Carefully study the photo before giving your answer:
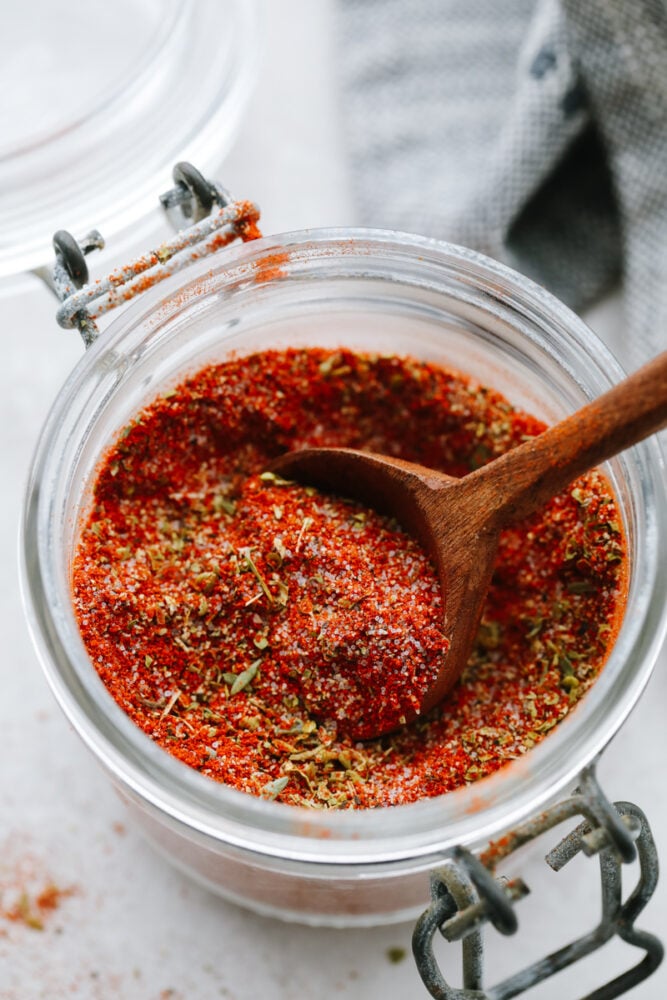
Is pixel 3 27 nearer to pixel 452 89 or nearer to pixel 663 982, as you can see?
pixel 452 89

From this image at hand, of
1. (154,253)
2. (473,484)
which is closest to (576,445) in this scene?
(473,484)

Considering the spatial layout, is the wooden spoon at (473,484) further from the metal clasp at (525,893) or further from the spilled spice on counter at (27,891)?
the spilled spice on counter at (27,891)

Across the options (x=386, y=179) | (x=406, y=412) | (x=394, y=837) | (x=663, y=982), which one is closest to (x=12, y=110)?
(x=386, y=179)

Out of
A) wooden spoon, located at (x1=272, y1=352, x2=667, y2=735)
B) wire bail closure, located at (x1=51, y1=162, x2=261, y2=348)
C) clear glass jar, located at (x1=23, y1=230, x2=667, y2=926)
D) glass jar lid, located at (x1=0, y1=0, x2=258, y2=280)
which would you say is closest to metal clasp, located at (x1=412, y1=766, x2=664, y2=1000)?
clear glass jar, located at (x1=23, y1=230, x2=667, y2=926)

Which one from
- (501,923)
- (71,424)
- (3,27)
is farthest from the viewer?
(3,27)

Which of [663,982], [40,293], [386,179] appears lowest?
[663,982]

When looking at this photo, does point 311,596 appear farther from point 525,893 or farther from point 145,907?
point 145,907
